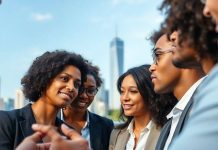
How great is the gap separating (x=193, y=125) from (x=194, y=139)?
36 mm

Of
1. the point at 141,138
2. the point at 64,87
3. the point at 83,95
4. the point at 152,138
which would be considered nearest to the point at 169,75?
the point at 152,138

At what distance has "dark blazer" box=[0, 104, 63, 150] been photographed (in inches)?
129

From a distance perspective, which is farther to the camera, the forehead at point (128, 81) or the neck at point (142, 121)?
the forehead at point (128, 81)

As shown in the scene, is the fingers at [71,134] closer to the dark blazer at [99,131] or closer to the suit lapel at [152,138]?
the suit lapel at [152,138]

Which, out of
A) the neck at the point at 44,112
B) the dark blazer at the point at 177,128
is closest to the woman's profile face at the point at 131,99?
the neck at the point at 44,112

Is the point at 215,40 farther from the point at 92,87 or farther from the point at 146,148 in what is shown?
the point at 92,87

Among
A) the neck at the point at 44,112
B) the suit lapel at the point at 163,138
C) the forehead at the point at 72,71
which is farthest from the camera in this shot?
the forehead at the point at 72,71

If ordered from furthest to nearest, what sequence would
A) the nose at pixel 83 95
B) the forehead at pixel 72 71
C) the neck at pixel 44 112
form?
1. the nose at pixel 83 95
2. the forehead at pixel 72 71
3. the neck at pixel 44 112

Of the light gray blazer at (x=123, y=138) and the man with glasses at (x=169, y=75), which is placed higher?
the man with glasses at (x=169, y=75)

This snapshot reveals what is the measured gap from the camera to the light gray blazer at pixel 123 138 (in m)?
3.85

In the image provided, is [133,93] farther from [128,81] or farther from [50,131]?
[50,131]

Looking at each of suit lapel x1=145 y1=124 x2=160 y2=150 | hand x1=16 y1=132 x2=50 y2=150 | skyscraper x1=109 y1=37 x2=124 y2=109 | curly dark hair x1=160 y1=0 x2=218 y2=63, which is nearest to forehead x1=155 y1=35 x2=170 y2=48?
suit lapel x1=145 y1=124 x2=160 y2=150

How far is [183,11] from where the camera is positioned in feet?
4.72

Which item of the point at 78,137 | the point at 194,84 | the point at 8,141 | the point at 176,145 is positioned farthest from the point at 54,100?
the point at 176,145
